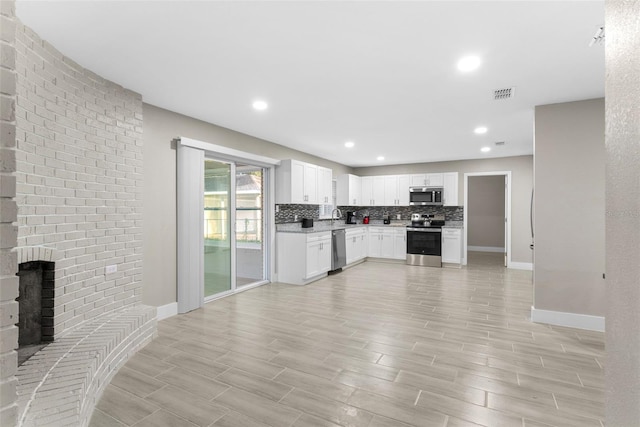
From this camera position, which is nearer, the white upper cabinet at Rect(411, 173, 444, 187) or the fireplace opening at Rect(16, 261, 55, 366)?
the fireplace opening at Rect(16, 261, 55, 366)

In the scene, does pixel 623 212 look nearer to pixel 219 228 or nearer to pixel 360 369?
pixel 360 369

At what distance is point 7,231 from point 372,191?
8077 mm

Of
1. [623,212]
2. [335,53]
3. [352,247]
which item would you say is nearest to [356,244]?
[352,247]

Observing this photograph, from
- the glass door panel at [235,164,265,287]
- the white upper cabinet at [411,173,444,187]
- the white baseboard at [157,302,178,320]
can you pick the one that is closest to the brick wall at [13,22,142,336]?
the white baseboard at [157,302,178,320]

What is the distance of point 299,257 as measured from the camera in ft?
18.5

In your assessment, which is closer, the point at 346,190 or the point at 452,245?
the point at 452,245

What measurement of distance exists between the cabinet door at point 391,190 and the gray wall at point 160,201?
17.8ft

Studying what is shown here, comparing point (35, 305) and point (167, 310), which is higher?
point (35, 305)

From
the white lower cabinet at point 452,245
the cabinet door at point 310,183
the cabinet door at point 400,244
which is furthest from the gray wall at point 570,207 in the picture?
the cabinet door at point 400,244

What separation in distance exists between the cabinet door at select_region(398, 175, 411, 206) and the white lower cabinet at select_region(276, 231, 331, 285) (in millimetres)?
3105

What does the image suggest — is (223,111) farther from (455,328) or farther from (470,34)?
(455,328)

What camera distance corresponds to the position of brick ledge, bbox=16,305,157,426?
1737 millimetres

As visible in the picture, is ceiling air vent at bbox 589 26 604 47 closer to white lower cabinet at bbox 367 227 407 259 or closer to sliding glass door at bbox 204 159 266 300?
sliding glass door at bbox 204 159 266 300

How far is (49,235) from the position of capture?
2.50 meters
